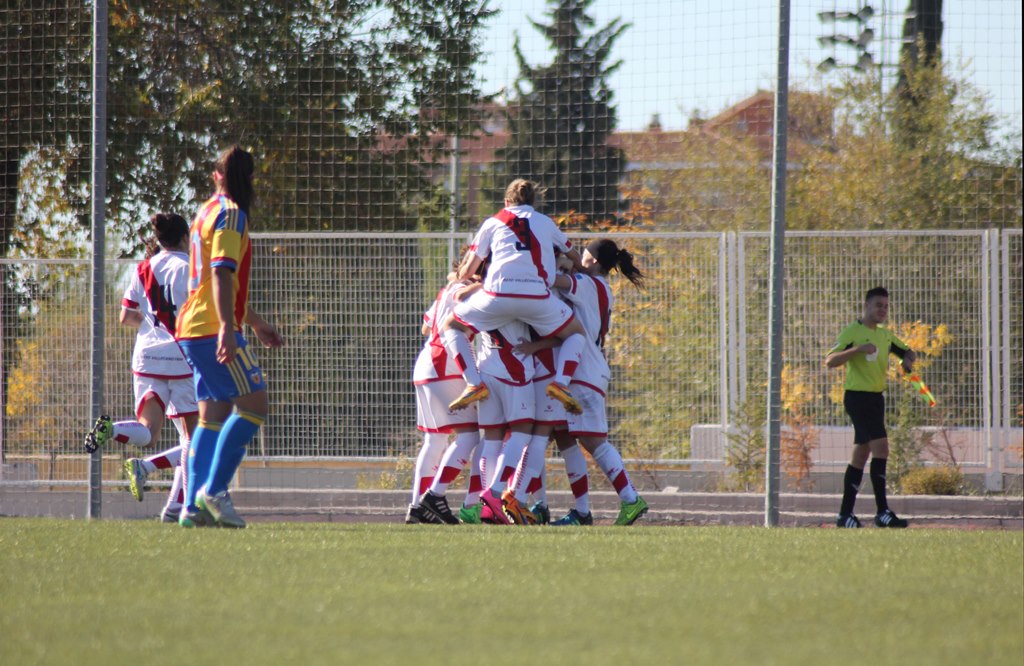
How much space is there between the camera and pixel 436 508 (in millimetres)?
7906

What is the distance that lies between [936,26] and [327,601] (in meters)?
9.62

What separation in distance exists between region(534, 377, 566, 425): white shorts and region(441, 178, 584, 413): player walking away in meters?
0.16

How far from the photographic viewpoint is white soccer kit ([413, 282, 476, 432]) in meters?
8.28

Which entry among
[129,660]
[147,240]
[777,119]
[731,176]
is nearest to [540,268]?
[777,119]

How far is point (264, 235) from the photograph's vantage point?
11.6 m

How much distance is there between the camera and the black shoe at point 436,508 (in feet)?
25.8

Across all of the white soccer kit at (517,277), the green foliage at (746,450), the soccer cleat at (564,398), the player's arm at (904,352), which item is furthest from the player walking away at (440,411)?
the green foliage at (746,450)

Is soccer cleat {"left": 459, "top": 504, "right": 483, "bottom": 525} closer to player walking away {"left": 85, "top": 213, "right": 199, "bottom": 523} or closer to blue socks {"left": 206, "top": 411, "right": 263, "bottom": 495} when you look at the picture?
player walking away {"left": 85, "top": 213, "right": 199, "bottom": 523}

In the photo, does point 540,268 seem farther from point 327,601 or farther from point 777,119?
point 327,601

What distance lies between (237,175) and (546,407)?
2816mm

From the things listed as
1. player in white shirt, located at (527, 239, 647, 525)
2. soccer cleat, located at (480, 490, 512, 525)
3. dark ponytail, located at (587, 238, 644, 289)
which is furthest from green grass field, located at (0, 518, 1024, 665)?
dark ponytail, located at (587, 238, 644, 289)

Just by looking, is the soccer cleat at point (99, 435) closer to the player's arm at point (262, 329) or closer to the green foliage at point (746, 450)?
the player's arm at point (262, 329)

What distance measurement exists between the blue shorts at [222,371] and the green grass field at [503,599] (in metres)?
0.72

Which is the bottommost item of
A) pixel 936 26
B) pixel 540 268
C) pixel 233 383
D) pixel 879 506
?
pixel 879 506
